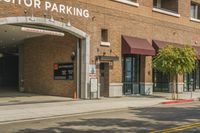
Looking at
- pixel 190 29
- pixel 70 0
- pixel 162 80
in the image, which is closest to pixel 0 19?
pixel 70 0

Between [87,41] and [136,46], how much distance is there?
497cm

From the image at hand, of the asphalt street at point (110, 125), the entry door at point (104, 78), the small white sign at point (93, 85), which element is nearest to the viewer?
the asphalt street at point (110, 125)

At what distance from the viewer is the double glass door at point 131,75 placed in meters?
34.3

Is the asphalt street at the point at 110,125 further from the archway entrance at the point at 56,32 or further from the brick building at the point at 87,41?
the brick building at the point at 87,41

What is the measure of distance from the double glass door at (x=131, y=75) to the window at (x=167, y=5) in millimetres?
7763

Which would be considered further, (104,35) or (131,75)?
(131,75)

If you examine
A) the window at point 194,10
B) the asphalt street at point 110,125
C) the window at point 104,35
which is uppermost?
the window at point 194,10

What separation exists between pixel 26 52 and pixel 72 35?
7817 millimetres

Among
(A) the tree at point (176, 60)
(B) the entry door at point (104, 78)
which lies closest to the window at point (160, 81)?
(A) the tree at point (176, 60)

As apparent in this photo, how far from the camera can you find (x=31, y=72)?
1385 inches

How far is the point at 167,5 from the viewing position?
1630 inches

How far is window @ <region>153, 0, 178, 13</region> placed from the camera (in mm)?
40562

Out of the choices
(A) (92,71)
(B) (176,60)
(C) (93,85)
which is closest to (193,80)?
(B) (176,60)

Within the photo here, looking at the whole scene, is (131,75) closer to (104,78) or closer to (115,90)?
(115,90)
